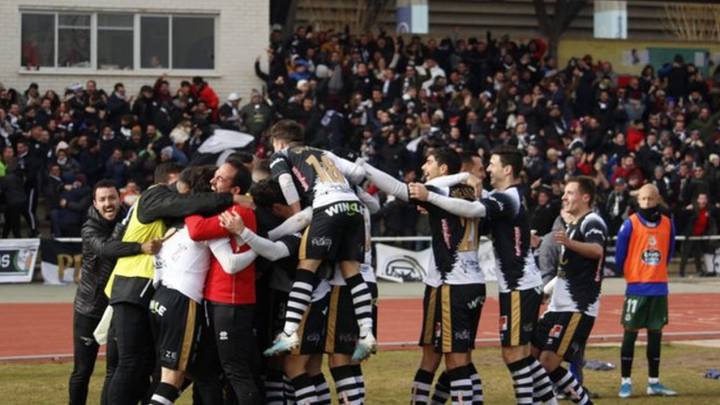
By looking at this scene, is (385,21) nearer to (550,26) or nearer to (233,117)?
(550,26)

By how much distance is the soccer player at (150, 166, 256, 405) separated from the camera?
457 inches

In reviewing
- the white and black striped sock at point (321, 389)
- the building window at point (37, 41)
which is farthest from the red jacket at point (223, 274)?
the building window at point (37, 41)

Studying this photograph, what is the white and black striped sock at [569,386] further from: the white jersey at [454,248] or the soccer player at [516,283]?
the white jersey at [454,248]

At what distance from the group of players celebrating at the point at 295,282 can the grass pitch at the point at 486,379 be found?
6.52 ft

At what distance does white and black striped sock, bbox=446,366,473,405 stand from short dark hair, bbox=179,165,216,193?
267 centimetres

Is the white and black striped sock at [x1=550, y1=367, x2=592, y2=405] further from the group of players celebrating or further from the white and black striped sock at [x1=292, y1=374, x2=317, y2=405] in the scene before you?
the white and black striped sock at [x1=292, y1=374, x2=317, y2=405]

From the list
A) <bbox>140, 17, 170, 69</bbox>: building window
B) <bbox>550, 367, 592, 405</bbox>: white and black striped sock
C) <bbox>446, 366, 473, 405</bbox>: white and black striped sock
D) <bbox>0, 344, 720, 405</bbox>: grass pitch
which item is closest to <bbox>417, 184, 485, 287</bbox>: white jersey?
<bbox>446, 366, 473, 405</bbox>: white and black striped sock

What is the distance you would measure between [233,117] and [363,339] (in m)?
21.3

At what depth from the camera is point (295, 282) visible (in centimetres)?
1196

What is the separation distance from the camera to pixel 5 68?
115 feet

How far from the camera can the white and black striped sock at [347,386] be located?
1230 centimetres

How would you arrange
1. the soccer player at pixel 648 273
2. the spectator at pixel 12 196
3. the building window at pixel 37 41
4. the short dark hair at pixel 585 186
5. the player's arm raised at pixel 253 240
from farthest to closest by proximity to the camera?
1. the building window at pixel 37 41
2. the spectator at pixel 12 196
3. the soccer player at pixel 648 273
4. the short dark hair at pixel 585 186
5. the player's arm raised at pixel 253 240

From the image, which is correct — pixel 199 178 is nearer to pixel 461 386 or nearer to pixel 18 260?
pixel 461 386

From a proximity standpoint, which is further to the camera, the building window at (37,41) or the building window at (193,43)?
the building window at (193,43)
